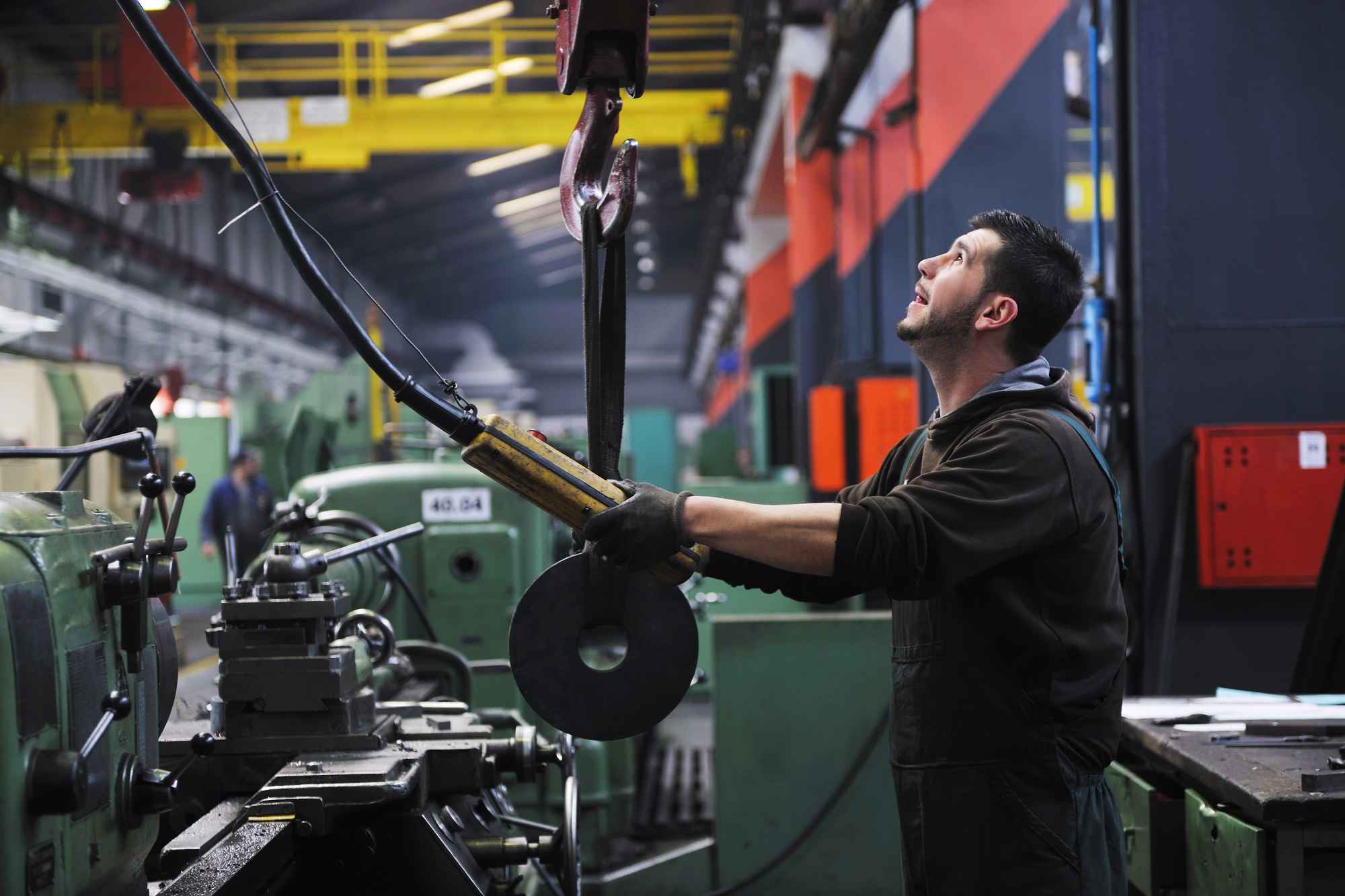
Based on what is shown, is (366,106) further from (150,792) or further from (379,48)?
(150,792)

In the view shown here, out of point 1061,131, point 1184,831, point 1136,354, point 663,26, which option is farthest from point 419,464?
point 663,26

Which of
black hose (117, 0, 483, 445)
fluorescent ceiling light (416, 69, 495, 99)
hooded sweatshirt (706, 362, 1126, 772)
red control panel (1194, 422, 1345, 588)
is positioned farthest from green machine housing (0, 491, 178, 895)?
fluorescent ceiling light (416, 69, 495, 99)

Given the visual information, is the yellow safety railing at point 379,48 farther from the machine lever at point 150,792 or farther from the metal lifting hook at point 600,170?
the machine lever at point 150,792

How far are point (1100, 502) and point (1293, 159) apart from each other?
1.73 metres

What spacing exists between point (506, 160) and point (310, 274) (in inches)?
426

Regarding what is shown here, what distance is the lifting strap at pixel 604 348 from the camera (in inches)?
50.4

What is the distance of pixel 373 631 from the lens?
2.10 metres

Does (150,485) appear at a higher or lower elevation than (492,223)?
lower

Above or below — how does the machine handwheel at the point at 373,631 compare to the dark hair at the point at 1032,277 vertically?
below

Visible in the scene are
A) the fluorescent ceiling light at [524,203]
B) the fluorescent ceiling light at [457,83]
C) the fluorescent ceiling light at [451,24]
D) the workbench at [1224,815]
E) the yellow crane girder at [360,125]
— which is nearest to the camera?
the workbench at [1224,815]

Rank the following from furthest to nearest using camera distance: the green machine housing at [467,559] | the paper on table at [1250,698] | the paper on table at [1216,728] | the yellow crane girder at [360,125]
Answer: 1. the yellow crane girder at [360,125]
2. the green machine housing at [467,559]
3. the paper on table at [1250,698]
4. the paper on table at [1216,728]

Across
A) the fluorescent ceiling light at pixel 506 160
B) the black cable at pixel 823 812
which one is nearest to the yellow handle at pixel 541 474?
the black cable at pixel 823 812

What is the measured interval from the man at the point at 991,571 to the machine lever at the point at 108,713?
53cm

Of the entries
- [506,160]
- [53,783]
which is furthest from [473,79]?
[53,783]
